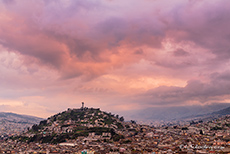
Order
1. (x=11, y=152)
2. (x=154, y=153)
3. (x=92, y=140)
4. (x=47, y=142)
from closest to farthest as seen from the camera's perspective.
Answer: (x=154, y=153) < (x=11, y=152) < (x=92, y=140) < (x=47, y=142)

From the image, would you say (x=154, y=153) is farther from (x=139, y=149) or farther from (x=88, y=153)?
(x=88, y=153)

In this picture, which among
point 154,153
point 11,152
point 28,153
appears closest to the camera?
point 154,153

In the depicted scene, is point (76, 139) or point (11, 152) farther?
point (76, 139)

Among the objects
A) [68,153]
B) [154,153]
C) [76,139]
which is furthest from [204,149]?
[76,139]

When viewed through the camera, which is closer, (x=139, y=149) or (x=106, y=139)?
(x=139, y=149)

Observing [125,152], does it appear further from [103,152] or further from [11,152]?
[11,152]

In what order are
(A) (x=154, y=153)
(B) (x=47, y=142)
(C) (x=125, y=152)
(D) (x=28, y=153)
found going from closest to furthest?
(A) (x=154, y=153) → (C) (x=125, y=152) → (D) (x=28, y=153) → (B) (x=47, y=142)

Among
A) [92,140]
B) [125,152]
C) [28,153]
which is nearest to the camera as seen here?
[125,152]

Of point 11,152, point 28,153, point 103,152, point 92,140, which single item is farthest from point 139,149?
point 11,152
